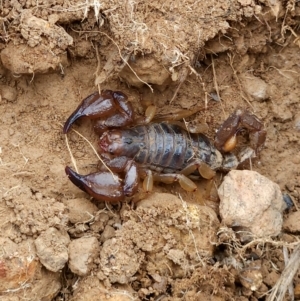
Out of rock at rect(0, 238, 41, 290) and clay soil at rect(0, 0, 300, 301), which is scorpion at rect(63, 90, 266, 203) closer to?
clay soil at rect(0, 0, 300, 301)

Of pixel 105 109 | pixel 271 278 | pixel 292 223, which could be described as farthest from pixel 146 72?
pixel 271 278

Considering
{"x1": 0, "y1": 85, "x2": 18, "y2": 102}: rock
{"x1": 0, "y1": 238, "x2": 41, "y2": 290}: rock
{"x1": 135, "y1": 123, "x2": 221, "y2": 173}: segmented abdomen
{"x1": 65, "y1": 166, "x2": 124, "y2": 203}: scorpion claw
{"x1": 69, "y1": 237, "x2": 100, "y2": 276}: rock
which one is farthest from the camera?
{"x1": 135, "y1": 123, "x2": 221, "y2": 173}: segmented abdomen

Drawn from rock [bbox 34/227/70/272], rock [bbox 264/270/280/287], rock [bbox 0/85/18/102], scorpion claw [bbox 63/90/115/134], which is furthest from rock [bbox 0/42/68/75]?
rock [bbox 264/270/280/287]

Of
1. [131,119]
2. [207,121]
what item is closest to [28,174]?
[131,119]

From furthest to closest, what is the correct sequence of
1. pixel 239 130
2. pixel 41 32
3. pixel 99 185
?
pixel 239 130 < pixel 99 185 < pixel 41 32

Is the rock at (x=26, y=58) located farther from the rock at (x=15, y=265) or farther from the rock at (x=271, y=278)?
the rock at (x=271, y=278)

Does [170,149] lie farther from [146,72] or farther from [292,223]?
[292,223]
